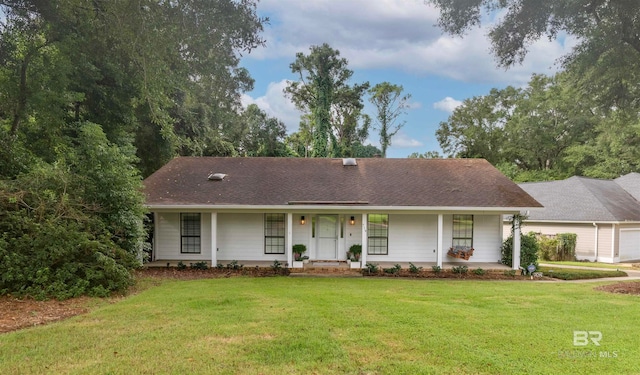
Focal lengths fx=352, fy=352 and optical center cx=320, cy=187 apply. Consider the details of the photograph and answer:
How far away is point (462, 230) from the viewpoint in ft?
46.2

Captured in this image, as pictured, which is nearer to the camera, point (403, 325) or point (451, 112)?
point (403, 325)

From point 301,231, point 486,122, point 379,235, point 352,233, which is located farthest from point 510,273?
point 486,122

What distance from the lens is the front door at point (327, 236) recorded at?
14047 mm

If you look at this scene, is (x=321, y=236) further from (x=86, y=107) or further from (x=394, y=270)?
(x=86, y=107)

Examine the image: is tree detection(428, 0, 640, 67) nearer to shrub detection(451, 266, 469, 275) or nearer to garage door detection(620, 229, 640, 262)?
shrub detection(451, 266, 469, 275)

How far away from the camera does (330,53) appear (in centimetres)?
3466

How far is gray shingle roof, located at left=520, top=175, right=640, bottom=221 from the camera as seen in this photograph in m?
19.2

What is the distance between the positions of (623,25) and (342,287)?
1094cm

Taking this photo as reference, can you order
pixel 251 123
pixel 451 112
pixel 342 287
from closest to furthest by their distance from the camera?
pixel 342 287 → pixel 251 123 → pixel 451 112

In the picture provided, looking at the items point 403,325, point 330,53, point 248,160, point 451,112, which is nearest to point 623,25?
point 403,325

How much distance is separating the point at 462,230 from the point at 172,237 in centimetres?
1166

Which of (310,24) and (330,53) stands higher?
(330,53)

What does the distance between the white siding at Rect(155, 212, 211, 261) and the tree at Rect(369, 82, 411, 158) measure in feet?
88.0

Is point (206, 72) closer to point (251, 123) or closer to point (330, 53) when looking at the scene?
point (251, 123)
